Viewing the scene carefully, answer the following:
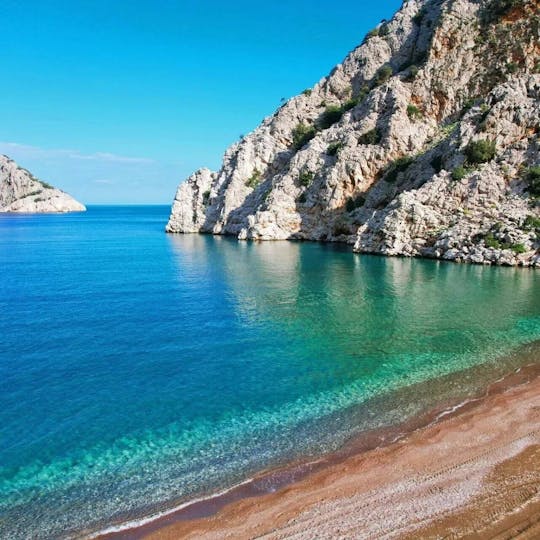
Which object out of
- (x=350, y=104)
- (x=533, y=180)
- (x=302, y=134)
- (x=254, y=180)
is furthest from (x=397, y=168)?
(x=254, y=180)

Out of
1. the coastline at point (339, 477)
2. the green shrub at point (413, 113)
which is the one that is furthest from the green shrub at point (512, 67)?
the coastline at point (339, 477)

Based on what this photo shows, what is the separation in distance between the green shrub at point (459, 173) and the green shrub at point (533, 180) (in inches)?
261

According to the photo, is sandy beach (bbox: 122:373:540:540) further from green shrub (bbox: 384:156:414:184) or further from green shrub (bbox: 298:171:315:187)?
green shrub (bbox: 298:171:315:187)

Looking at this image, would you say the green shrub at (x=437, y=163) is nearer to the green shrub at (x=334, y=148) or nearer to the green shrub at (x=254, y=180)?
the green shrub at (x=334, y=148)

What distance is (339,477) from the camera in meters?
12.9

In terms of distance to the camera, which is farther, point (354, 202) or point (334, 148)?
point (334, 148)

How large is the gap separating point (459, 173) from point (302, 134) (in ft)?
125

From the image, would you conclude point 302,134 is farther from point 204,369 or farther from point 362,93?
point 204,369

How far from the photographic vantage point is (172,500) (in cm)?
1233

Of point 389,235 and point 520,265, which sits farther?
point 389,235

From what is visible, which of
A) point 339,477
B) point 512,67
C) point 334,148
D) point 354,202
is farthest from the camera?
point 334,148

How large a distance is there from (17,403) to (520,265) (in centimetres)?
4682

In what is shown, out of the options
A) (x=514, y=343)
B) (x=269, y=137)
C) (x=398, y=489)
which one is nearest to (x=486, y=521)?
(x=398, y=489)

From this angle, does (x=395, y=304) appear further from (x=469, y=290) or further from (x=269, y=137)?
(x=269, y=137)
